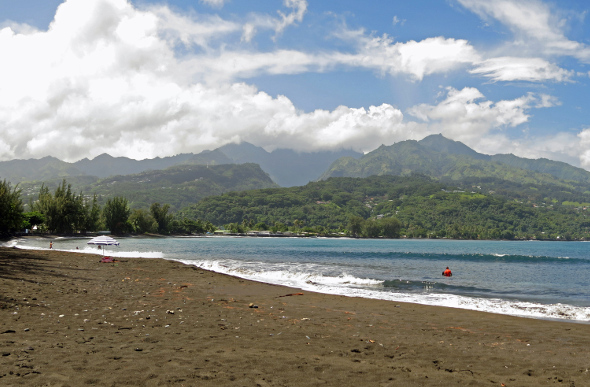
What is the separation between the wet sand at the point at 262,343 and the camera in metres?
7.79

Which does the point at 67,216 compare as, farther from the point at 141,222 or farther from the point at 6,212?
the point at 6,212

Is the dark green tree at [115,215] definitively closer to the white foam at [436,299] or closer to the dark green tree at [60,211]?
the dark green tree at [60,211]

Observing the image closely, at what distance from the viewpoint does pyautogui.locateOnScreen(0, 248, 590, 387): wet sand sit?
7.79 metres

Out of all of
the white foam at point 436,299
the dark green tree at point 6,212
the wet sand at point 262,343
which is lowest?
the white foam at point 436,299

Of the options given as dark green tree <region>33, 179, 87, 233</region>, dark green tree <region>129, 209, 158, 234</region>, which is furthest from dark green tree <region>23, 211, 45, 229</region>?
dark green tree <region>129, 209, 158, 234</region>

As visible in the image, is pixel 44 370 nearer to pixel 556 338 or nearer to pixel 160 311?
pixel 160 311

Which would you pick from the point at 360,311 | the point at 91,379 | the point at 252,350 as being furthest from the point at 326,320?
the point at 91,379

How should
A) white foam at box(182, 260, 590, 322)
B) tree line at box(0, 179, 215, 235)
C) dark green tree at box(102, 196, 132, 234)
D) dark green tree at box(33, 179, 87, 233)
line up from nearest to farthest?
white foam at box(182, 260, 590, 322)
tree line at box(0, 179, 215, 235)
dark green tree at box(33, 179, 87, 233)
dark green tree at box(102, 196, 132, 234)

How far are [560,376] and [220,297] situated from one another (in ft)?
46.4

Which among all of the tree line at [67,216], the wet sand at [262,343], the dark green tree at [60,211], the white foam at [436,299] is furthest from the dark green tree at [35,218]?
the wet sand at [262,343]

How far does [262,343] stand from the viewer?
10.5 m

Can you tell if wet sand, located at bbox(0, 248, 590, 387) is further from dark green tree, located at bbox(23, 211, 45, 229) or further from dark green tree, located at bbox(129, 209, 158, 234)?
dark green tree, located at bbox(129, 209, 158, 234)

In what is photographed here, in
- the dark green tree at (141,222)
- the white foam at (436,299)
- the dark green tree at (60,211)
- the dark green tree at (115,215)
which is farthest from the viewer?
the dark green tree at (141,222)

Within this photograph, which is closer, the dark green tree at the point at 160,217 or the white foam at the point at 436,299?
the white foam at the point at 436,299
